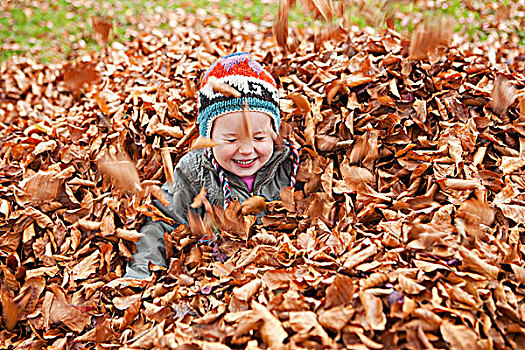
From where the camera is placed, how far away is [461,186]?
73.5 inches

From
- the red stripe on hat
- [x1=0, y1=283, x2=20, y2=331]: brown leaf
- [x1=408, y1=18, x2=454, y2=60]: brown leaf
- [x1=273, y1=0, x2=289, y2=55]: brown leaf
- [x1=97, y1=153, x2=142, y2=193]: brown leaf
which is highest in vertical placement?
[x1=273, y1=0, x2=289, y2=55]: brown leaf

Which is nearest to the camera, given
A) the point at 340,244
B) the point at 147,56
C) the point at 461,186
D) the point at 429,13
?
the point at 340,244

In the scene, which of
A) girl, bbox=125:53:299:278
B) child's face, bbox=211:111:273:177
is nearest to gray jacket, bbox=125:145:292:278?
girl, bbox=125:53:299:278

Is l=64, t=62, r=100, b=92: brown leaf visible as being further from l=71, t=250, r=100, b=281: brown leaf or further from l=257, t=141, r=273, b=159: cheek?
l=257, t=141, r=273, b=159: cheek

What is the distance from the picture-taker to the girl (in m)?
2.03

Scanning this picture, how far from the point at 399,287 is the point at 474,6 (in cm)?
381

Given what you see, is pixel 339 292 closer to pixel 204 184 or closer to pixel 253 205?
pixel 253 205

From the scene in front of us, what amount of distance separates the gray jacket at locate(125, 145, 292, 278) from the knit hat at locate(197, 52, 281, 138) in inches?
6.8

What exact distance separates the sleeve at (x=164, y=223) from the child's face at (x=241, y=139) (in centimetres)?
22

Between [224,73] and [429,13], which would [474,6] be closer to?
[429,13]

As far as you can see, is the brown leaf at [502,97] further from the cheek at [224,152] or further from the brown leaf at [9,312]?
the brown leaf at [9,312]

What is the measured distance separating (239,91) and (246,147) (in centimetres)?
25

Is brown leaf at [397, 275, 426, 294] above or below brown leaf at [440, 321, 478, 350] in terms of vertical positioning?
above

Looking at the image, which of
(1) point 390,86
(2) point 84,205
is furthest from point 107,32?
(1) point 390,86
